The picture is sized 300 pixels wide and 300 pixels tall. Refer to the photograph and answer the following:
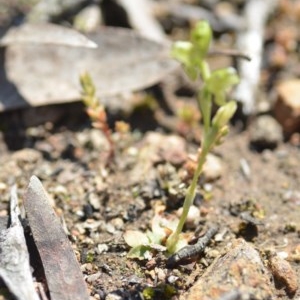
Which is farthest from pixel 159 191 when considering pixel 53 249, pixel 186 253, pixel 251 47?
pixel 251 47

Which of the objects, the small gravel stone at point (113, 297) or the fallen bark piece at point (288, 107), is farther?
the fallen bark piece at point (288, 107)

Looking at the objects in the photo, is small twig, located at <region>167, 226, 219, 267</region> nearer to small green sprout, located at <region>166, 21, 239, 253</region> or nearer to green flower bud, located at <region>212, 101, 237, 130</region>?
small green sprout, located at <region>166, 21, 239, 253</region>

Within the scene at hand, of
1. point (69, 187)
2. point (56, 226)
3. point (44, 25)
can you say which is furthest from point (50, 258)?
point (44, 25)

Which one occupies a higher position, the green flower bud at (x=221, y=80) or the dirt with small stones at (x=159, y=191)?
the green flower bud at (x=221, y=80)

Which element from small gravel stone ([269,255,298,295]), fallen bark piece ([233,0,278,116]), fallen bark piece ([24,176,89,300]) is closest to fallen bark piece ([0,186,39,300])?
fallen bark piece ([24,176,89,300])

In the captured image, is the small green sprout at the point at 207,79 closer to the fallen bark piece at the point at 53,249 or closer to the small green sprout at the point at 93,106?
the fallen bark piece at the point at 53,249

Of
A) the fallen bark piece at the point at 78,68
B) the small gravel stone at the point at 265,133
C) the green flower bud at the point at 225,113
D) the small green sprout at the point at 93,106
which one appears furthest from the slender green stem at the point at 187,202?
the fallen bark piece at the point at 78,68

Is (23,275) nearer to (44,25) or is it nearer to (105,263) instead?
(105,263)

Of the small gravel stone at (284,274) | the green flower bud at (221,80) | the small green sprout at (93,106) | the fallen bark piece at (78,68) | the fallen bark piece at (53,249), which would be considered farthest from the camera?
the fallen bark piece at (78,68)
